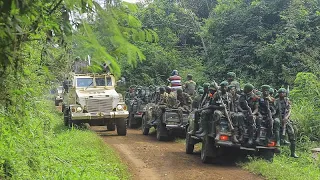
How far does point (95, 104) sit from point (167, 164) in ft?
20.3

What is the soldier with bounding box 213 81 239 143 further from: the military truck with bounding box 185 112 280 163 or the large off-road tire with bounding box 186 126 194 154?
the large off-road tire with bounding box 186 126 194 154

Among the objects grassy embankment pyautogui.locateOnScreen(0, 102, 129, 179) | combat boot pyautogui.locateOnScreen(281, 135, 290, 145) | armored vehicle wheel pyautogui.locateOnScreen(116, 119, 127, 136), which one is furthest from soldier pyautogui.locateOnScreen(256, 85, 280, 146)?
armored vehicle wheel pyautogui.locateOnScreen(116, 119, 127, 136)

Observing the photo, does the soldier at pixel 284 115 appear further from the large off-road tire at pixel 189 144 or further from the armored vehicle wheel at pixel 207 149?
the large off-road tire at pixel 189 144

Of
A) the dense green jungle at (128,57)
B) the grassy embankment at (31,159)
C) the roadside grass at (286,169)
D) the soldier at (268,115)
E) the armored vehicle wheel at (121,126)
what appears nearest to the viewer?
the dense green jungle at (128,57)

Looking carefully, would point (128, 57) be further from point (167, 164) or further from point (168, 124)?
point (168, 124)

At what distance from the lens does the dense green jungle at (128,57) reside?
3.24 m

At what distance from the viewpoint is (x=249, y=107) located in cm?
1025

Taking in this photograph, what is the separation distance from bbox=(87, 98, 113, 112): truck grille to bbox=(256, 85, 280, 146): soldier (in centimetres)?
685

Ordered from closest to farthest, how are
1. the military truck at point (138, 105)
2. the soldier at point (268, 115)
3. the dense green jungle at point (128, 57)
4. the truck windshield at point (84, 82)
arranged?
the dense green jungle at point (128, 57) < the soldier at point (268, 115) < the truck windshield at point (84, 82) < the military truck at point (138, 105)

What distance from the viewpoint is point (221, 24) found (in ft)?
82.1

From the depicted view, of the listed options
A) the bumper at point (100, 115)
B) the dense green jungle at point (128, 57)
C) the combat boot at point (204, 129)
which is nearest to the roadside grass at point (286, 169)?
the dense green jungle at point (128, 57)

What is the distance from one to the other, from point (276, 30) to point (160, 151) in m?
12.5

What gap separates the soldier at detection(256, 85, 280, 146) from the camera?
33.1ft

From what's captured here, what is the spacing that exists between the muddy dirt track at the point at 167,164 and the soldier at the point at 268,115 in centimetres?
105
